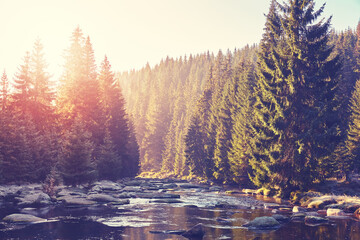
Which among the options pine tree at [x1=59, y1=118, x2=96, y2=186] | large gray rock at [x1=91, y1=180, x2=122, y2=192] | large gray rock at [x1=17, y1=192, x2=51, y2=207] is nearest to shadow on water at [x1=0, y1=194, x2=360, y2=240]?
large gray rock at [x1=17, y1=192, x2=51, y2=207]

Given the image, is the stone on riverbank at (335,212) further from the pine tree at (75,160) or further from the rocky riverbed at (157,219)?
the pine tree at (75,160)

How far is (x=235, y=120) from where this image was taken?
53.9 meters

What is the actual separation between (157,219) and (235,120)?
35.0 metres

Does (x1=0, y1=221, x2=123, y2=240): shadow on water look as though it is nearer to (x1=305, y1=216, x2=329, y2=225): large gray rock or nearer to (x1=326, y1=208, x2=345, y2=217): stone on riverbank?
(x1=305, y1=216, x2=329, y2=225): large gray rock

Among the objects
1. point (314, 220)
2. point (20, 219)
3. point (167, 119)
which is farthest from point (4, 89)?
point (167, 119)

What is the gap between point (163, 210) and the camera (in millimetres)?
25359

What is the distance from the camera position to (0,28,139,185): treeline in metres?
34.3

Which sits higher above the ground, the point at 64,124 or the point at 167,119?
the point at 167,119

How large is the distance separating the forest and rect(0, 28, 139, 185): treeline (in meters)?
0.13

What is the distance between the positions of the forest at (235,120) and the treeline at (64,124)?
0.43 ft

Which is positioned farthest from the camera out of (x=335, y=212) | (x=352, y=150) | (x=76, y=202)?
(x=352, y=150)

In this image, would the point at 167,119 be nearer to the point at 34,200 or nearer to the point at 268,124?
the point at 268,124

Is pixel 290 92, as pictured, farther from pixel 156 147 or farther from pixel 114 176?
pixel 156 147

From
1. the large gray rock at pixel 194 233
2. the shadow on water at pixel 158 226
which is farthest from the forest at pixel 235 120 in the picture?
the large gray rock at pixel 194 233
